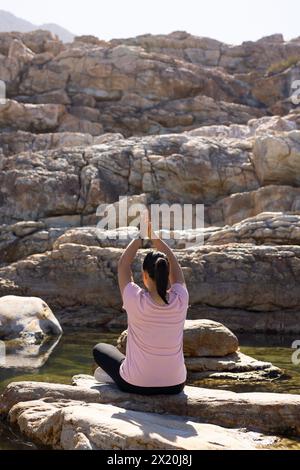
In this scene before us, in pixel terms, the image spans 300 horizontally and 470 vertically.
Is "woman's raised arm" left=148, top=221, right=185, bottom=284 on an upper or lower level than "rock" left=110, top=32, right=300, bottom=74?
lower

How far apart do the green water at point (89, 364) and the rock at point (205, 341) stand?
2.44ft

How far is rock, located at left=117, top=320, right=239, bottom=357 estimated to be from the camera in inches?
365

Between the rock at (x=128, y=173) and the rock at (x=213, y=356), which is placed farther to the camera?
the rock at (x=128, y=173)

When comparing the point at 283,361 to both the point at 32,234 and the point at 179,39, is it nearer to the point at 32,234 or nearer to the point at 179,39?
the point at 32,234

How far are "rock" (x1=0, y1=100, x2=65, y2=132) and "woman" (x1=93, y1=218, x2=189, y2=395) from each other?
109ft

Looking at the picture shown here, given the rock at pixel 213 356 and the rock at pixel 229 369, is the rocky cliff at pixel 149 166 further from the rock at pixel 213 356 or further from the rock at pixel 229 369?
the rock at pixel 229 369

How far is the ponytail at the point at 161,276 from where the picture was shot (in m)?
5.33

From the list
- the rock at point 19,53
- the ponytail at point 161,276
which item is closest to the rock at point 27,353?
the ponytail at point 161,276

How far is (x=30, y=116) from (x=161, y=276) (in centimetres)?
3447

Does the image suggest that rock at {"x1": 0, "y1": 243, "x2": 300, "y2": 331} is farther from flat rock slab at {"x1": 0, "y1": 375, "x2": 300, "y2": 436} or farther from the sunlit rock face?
flat rock slab at {"x1": 0, "y1": 375, "x2": 300, "y2": 436}

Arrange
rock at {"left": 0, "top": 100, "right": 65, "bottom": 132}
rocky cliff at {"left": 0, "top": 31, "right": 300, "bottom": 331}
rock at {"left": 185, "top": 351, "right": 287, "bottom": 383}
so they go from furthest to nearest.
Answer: rock at {"left": 0, "top": 100, "right": 65, "bottom": 132} < rocky cliff at {"left": 0, "top": 31, "right": 300, "bottom": 331} < rock at {"left": 185, "top": 351, "right": 287, "bottom": 383}

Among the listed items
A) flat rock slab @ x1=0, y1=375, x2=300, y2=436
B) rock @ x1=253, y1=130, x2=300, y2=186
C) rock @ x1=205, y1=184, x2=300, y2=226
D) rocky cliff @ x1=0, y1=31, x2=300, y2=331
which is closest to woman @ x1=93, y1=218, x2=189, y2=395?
flat rock slab @ x1=0, y1=375, x2=300, y2=436

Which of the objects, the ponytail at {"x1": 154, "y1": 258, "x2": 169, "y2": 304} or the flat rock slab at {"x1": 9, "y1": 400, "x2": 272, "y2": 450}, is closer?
the flat rock slab at {"x1": 9, "y1": 400, "x2": 272, "y2": 450}

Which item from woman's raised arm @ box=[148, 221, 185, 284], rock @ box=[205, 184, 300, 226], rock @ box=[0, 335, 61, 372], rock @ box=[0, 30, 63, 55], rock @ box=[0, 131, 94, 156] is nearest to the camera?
woman's raised arm @ box=[148, 221, 185, 284]
